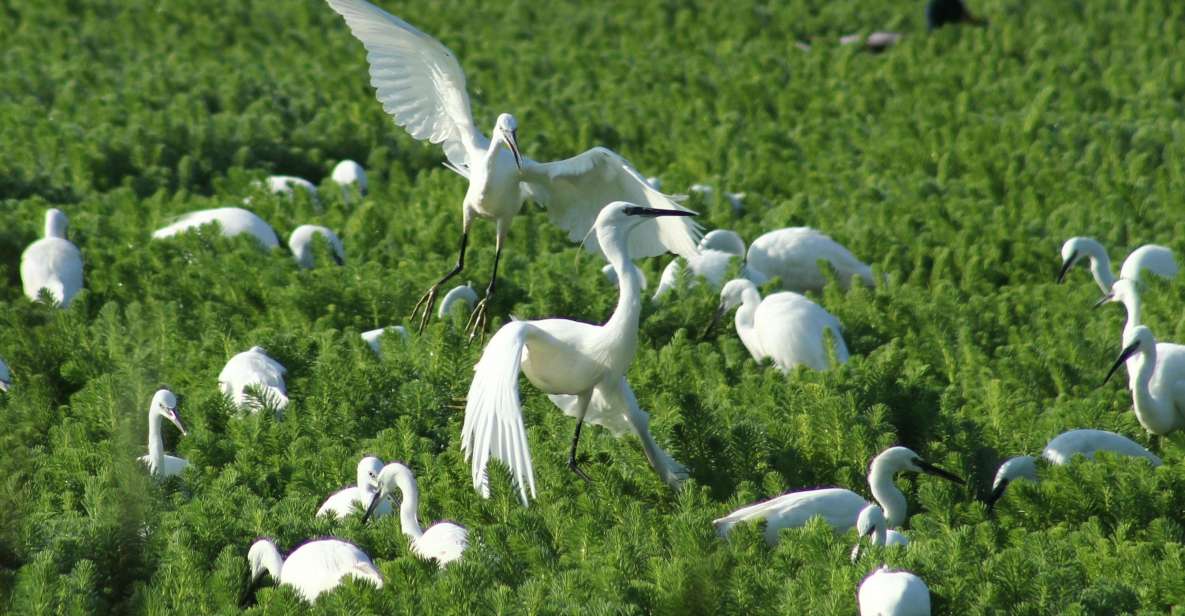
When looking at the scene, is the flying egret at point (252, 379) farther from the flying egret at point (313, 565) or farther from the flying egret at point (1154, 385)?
the flying egret at point (1154, 385)

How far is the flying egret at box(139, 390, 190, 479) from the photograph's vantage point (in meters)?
6.90

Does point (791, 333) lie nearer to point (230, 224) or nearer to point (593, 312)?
point (593, 312)

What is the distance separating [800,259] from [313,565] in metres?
5.55

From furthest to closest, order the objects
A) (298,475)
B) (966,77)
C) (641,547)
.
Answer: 1. (966,77)
2. (298,475)
3. (641,547)

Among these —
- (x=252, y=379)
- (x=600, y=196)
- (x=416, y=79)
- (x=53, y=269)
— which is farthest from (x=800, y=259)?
(x=53, y=269)

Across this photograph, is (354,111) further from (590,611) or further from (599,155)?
(590,611)

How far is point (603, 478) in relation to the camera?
251 inches

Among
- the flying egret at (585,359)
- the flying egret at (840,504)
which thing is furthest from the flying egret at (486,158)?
the flying egret at (840,504)

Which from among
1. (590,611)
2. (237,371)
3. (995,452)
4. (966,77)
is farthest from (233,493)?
(966,77)

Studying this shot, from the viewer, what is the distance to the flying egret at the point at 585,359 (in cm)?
584

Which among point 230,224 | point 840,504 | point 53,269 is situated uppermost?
point 840,504

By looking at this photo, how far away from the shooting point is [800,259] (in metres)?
10.3

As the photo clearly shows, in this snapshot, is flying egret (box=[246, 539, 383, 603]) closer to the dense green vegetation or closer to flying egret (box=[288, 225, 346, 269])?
the dense green vegetation

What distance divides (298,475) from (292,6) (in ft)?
44.8
